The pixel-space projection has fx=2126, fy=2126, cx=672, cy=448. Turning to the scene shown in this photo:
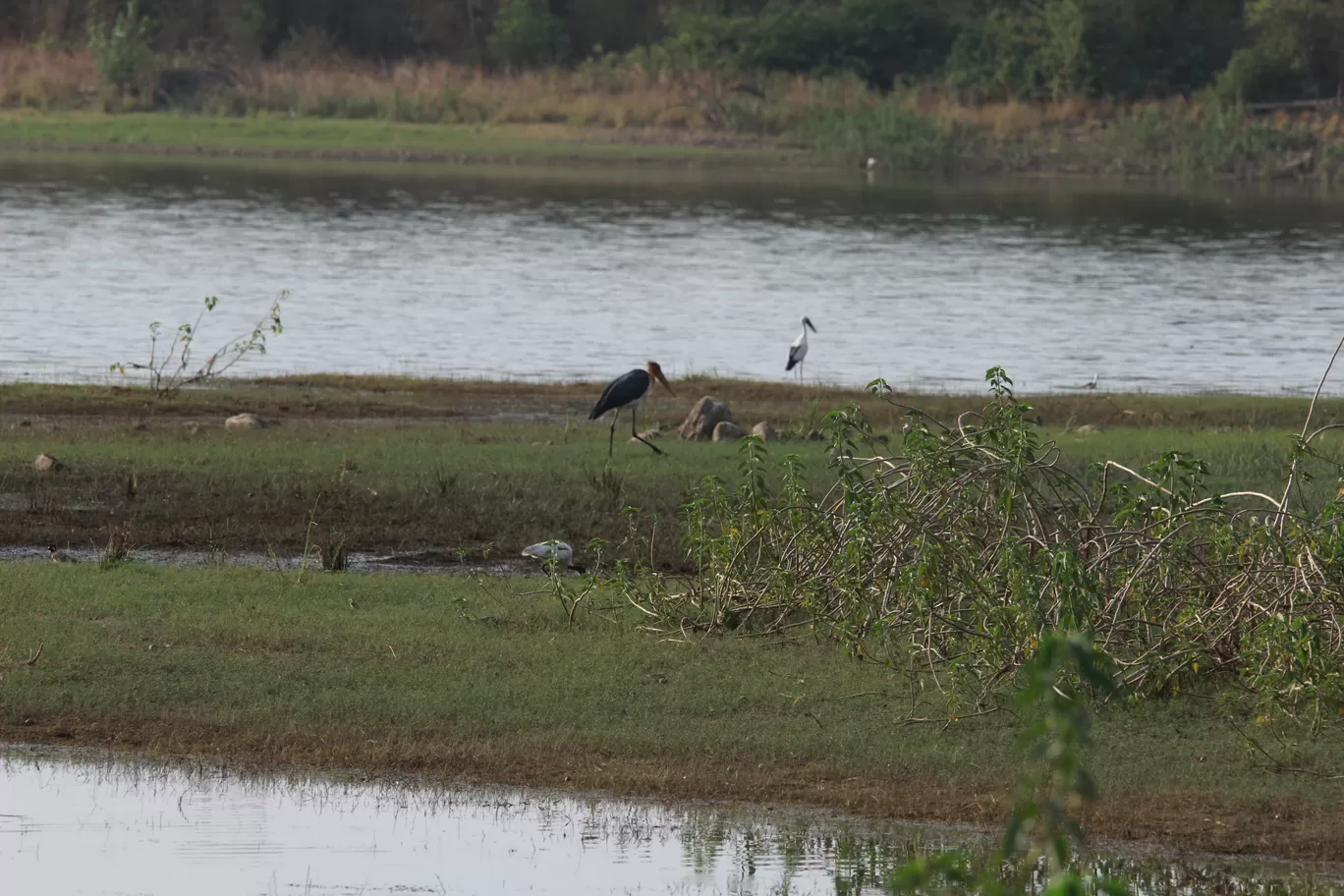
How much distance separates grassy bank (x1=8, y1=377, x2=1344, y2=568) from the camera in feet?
40.9

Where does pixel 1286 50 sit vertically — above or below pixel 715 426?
above

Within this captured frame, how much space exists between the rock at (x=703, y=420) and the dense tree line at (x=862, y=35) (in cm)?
4103

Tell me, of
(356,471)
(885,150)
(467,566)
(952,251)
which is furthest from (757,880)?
(885,150)

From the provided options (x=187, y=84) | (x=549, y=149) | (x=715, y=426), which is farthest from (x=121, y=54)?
(x=715, y=426)

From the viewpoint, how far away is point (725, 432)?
1581cm

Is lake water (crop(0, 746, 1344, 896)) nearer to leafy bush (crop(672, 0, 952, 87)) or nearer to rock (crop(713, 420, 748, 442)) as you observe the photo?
rock (crop(713, 420, 748, 442))

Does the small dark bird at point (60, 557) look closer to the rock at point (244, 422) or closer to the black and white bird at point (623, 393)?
the rock at point (244, 422)

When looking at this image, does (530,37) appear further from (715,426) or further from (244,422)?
(244,422)

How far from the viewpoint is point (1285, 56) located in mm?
55375

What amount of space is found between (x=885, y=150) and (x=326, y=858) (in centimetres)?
4709

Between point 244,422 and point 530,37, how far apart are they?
151ft

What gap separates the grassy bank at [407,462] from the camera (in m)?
12.5

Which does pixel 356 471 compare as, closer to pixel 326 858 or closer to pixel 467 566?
pixel 467 566

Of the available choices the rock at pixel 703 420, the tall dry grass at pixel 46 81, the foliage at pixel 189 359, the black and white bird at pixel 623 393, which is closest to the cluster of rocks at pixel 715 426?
the rock at pixel 703 420
